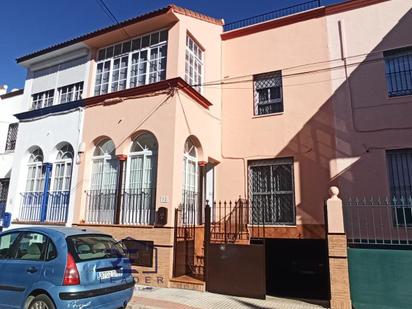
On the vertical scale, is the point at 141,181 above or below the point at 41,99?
below

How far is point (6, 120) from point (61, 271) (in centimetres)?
1335

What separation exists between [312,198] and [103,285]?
727 centimetres

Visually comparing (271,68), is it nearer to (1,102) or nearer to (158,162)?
(158,162)

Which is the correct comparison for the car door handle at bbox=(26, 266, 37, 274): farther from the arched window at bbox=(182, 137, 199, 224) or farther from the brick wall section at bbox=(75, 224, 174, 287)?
the arched window at bbox=(182, 137, 199, 224)

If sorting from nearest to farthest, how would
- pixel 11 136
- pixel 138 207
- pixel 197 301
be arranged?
pixel 197 301
pixel 138 207
pixel 11 136

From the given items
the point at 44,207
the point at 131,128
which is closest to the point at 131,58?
the point at 131,128

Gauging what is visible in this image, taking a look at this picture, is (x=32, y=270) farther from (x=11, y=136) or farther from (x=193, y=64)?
(x=11, y=136)

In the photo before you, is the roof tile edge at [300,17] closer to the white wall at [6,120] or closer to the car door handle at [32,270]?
the white wall at [6,120]

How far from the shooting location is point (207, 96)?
12.0m

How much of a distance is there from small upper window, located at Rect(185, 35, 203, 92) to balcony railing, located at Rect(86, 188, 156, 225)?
3981 millimetres

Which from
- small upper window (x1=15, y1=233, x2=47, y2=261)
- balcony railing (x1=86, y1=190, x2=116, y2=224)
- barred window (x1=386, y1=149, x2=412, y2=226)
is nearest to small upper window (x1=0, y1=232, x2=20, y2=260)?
small upper window (x1=15, y1=233, x2=47, y2=261)

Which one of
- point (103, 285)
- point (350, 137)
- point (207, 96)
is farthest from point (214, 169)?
point (103, 285)

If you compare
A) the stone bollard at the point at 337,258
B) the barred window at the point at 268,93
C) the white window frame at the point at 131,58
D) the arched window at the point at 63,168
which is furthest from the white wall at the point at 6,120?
the stone bollard at the point at 337,258

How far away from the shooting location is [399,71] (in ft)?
34.9
